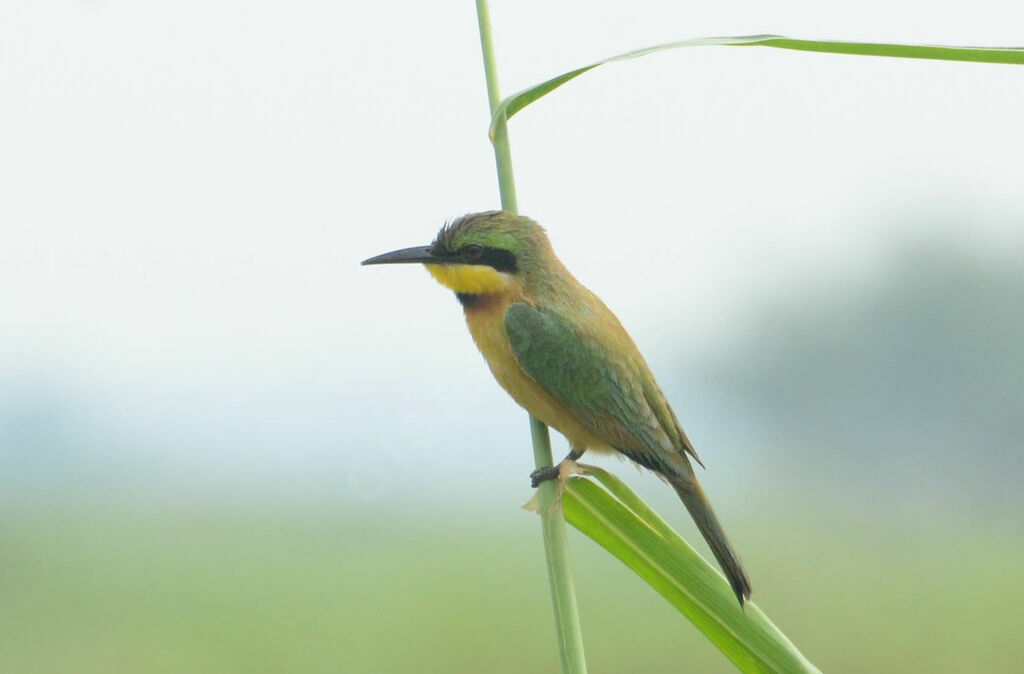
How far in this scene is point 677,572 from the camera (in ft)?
4.13

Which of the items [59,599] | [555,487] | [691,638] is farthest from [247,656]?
[555,487]

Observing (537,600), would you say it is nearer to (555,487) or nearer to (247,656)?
(247,656)

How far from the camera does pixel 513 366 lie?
1948 mm

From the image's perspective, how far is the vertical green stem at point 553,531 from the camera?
3.49ft

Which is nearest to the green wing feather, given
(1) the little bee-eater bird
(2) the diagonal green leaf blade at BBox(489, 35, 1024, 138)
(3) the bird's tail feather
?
(1) the little bee-eater bird

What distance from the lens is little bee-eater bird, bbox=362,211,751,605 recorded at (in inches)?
73.7

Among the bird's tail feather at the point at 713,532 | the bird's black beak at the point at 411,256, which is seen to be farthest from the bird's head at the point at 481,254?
the bird's tail feather at the point at 713,532

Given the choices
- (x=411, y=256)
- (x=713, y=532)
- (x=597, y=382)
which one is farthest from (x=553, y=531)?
(x=411, y=256)

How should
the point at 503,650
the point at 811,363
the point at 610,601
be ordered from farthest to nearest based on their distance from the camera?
the point at 811,363 < the point at 503,650 < the point at 610,601

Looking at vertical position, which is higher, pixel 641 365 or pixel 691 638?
pixel 641 365

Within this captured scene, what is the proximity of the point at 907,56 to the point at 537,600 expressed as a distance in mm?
8970

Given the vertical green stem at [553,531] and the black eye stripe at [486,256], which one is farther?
the black eye stripe at [486,256]

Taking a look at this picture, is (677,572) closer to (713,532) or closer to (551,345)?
(713,532)

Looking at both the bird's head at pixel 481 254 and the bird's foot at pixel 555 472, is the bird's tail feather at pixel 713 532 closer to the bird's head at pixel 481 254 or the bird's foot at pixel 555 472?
the bird's foot at pixel 555 472
